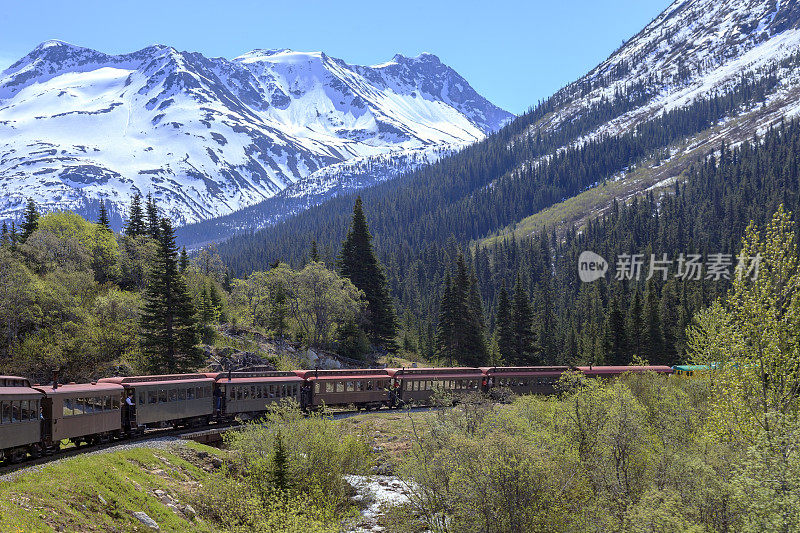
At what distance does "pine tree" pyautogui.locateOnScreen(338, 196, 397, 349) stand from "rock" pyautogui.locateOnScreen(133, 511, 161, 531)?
55.9 m

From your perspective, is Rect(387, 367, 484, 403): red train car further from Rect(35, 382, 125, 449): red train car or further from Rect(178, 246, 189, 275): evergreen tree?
Rect(178, 246, 189, 275): evergreen tree

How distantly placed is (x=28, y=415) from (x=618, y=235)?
19317 centimetres

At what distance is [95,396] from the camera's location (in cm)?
3241

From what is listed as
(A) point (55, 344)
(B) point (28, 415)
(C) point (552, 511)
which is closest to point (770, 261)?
(C) point (552, 511)

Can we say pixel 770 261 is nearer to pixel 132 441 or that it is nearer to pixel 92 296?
pixel 132 441

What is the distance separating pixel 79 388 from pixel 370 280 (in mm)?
54084

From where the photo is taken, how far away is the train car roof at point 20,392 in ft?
85.7

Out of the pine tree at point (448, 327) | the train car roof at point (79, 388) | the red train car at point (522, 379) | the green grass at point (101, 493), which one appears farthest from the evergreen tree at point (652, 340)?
the train car roof at point (79, 388)

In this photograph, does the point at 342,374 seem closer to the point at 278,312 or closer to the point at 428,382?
the point at 428,382

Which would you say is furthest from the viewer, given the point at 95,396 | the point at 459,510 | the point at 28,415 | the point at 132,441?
the point at 132,441

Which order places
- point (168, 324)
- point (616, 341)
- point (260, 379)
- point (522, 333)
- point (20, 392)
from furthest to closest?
point (616, 341)
point (522, 333)
point (168, 324)
point (260, 379)
point (20, 392)

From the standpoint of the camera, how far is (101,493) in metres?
25.3

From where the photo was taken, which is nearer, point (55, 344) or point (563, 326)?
point (55, 344)

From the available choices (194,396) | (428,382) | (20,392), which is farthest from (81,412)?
(428,382)
